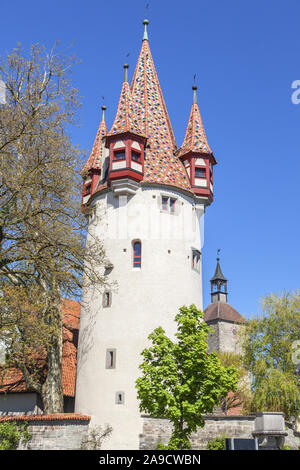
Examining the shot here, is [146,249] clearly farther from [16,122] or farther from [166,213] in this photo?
[16,122]

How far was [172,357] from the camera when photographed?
20.2 metres

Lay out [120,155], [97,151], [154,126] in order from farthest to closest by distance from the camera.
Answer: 1. [97,151]
2. [154,126]
3. [120,155]

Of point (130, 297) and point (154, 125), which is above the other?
point (154, 125)

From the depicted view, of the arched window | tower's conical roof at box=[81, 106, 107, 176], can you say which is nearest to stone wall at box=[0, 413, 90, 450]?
the arched window

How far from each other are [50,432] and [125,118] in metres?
17.2

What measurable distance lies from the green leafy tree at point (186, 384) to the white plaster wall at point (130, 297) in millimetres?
4781

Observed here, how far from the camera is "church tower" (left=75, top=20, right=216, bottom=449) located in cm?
2478

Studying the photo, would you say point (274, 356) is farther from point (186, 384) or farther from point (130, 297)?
point (186, 384)

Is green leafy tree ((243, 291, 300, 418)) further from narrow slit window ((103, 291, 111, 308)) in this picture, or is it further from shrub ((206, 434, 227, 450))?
narrow slit window ((103, 291, 111, 308))

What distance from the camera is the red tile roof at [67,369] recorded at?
25.6m

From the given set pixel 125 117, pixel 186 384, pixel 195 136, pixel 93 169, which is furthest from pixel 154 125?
pixel 186 384

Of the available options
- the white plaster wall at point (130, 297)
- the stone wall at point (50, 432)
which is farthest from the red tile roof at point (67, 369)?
the stone wall at point (50, 432)

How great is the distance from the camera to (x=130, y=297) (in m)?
25.9

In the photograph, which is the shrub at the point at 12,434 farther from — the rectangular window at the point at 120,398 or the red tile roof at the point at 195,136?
Answer: the red tile roof at the point at 195,136
